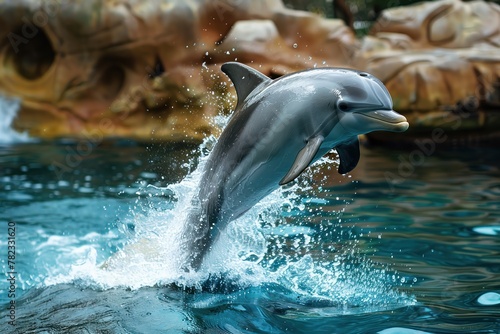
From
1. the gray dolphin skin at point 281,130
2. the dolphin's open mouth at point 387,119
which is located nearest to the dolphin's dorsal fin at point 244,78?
the gray dolphin skin at point 281,130

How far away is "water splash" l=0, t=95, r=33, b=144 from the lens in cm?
1114

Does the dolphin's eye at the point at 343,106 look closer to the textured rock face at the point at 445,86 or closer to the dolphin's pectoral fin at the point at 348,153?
the dolphin's pectoral fin at the point at 348,153

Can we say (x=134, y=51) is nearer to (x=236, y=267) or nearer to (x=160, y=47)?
(x=160, y=47)

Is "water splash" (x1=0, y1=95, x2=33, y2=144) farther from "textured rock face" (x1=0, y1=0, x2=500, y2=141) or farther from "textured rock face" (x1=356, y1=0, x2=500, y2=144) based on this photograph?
"textured rock face" (x1=356, y1=0, x2=500, y2=144)

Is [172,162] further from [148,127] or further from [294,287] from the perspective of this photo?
[148,127]

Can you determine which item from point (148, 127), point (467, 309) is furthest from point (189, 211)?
point (148, 127)

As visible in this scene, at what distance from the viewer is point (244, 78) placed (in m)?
3.08

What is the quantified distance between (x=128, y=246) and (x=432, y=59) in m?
6.81

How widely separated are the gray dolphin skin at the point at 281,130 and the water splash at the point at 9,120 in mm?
8578

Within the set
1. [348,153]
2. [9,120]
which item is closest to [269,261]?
[348,153]

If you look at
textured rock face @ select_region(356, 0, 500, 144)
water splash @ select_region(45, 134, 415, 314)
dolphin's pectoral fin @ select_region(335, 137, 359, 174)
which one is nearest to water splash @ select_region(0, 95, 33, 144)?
textured rock face @ select_region(356, 0, 500, 144)

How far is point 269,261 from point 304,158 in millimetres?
1394

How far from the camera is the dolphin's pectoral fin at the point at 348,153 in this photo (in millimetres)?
2918

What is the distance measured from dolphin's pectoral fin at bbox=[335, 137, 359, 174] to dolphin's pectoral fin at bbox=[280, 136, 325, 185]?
250 millimetres
